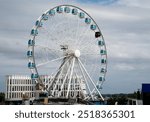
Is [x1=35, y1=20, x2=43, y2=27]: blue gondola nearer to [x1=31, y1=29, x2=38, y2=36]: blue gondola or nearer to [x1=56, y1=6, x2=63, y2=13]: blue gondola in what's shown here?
[x1=31, y1=29, x2=38, y2=36]: blue gondola

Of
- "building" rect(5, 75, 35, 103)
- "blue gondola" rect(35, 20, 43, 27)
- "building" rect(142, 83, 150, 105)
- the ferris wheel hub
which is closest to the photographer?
"building" rect(142, 83, 150, 105)

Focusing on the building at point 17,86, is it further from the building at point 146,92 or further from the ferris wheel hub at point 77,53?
the building at point 146,92

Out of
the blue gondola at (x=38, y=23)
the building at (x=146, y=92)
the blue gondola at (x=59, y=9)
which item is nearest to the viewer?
the building at (x=146, y=92)

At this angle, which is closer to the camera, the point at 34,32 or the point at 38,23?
the point at 34,32

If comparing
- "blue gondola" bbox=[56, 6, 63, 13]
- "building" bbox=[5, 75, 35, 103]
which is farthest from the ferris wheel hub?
"building" bbox=[5, 75, 35, 103]

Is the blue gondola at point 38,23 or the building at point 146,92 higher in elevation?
the blue gondola at point 38,23

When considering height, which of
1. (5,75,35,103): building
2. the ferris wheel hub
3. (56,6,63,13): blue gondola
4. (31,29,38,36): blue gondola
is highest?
(56,6,63,13): blue gondola

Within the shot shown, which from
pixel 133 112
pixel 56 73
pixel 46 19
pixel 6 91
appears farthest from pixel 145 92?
pixel 6 91

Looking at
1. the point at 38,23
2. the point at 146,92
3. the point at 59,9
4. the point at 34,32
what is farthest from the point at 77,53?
the point at 146,92

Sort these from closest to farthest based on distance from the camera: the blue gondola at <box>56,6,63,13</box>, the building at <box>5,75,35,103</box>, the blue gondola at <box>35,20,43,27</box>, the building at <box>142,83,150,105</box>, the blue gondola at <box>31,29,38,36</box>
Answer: the building at <box>142,83,150,105</box>, the blue gondola at <box>31,29,38,36</box>, the blue gondola at <box>35,20,43,27</box>, the blue gondola at <box>56,6,63,13</box>, the building at <box>5,75,35,103</box>

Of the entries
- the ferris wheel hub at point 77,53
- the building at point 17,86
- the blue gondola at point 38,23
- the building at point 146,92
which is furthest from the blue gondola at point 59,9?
the building at point 17,86

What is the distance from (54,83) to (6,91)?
5016cm

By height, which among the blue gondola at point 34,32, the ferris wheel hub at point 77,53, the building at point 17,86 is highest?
the blue gondola at point 34,32

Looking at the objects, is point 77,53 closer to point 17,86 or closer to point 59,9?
point 59,9
